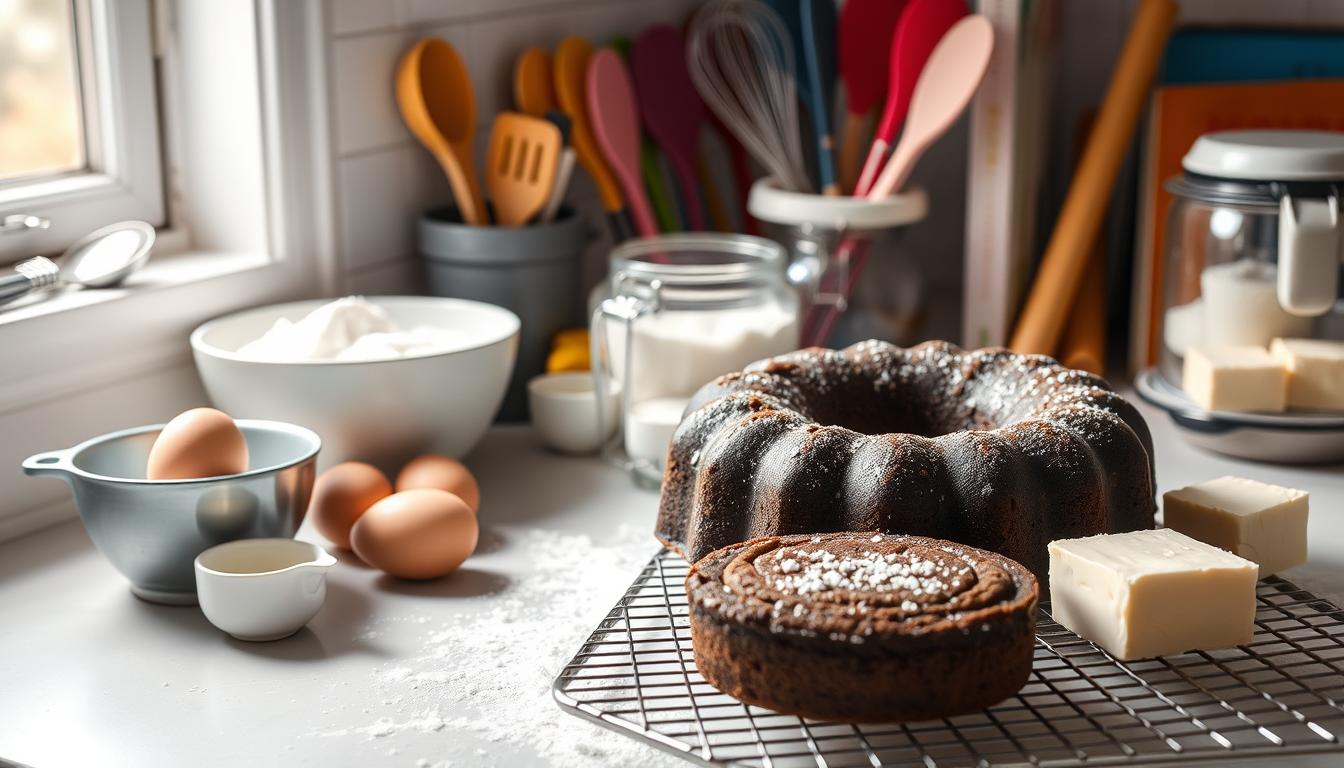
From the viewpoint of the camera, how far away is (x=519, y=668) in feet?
2.93

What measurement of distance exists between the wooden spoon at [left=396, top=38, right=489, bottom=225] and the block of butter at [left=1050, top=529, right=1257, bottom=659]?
77 centimetres

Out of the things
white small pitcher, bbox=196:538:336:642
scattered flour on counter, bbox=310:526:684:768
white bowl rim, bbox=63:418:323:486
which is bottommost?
scattered flour on counter, bbox=310:526:684:768

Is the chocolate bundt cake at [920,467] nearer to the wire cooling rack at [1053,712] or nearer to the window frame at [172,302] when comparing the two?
the wire cooling rack at [1053,712]

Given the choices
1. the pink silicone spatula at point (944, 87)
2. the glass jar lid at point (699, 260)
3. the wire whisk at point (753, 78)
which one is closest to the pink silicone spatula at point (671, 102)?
the wire whisk at point (753, 78)

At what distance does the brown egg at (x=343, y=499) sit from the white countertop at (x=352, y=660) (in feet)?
0.10

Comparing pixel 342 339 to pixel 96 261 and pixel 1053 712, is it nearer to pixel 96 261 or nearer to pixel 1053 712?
pixel 96 261

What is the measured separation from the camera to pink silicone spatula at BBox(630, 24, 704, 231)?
62.9 inches

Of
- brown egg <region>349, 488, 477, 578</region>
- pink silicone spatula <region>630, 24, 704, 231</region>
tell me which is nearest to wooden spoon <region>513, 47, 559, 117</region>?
pink silicone spatula <region>630, 24, 704, 231</region>

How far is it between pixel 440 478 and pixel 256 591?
0.24 metres

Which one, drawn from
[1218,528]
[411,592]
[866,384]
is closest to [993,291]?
[866,384]

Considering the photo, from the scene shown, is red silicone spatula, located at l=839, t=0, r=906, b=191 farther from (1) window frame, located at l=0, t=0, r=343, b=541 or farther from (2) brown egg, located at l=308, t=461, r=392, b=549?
(2) brown egg, located at l=308, t=461, r=392, b=549

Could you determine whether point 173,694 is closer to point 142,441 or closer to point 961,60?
point 142,441

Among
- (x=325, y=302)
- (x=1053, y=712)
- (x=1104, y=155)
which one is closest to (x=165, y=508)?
(x=325, y=302)

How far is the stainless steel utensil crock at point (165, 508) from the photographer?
0.93 m
